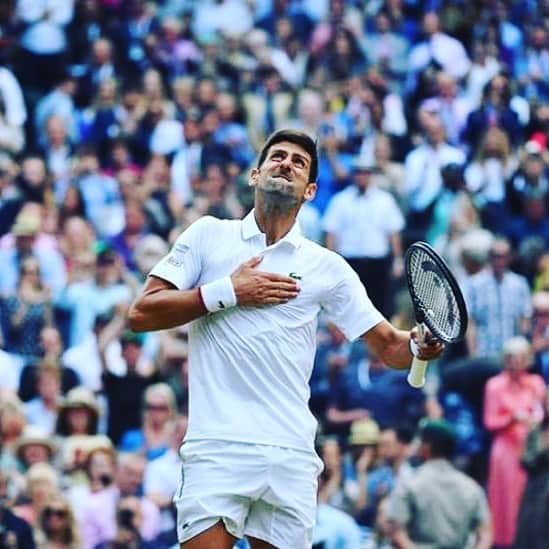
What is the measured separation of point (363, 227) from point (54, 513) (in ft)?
17.3

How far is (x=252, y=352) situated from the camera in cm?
822

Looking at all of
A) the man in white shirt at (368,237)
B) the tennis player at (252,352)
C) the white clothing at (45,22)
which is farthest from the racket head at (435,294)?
the white clothing at (45,22)

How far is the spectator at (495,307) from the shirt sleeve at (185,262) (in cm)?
805

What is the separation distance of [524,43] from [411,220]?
426 centimetres

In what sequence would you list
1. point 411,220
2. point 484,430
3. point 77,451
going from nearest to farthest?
1. point 77,451
2. point 484,430
3. point 411,220

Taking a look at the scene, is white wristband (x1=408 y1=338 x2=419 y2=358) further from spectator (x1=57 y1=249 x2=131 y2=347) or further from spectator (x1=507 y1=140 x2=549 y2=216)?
spectator (x1=507 y1=140 x2=549 y2=216)

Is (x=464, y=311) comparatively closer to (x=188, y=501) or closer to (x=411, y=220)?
(x=188, y=501)

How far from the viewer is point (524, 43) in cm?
2166

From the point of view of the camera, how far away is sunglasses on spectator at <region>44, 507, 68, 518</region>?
1286 centimetres

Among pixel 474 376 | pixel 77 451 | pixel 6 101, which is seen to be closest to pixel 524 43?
pixel 6 101

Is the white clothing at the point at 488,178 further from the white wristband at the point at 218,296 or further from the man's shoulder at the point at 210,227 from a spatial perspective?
the white wristband at the point at 218,296

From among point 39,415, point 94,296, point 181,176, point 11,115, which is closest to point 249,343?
point 39,415

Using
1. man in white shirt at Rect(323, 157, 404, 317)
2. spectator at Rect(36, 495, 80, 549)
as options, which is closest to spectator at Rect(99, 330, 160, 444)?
spectator at Rect(36, 495, 80, 549)

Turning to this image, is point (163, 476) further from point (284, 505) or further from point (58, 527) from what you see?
point (284, 505)
